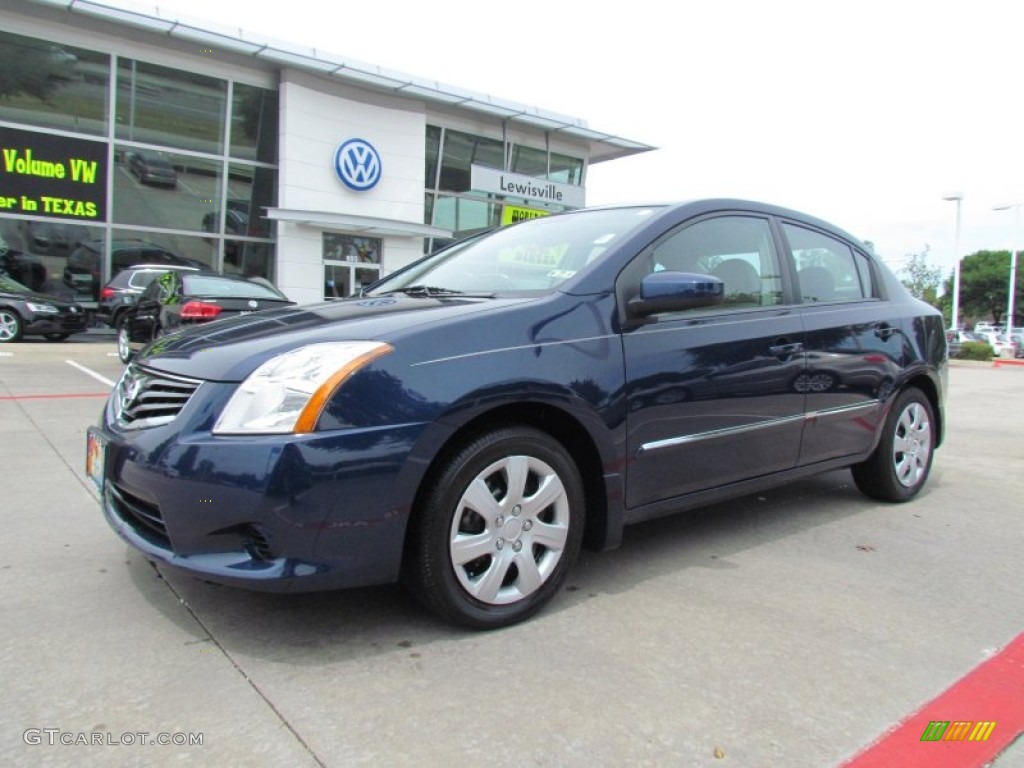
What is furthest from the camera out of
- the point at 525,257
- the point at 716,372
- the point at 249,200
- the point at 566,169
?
the point at 566,169

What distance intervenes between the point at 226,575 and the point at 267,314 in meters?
1.27

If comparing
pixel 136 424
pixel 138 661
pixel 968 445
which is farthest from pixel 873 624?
pixel 968 445

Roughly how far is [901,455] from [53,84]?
18.0 metres

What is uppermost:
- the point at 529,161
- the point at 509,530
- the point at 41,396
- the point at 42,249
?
the point at 529,161

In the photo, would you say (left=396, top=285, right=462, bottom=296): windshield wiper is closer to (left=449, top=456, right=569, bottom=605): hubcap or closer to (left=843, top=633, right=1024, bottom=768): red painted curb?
(left=449, top=456, right=569, bottom=605): hubcap

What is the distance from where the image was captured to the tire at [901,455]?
4441 millimetres

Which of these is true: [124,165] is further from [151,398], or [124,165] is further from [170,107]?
[151,398]

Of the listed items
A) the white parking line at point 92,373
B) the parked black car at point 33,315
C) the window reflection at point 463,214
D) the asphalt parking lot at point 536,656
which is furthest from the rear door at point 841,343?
the window reflection at point 463,214

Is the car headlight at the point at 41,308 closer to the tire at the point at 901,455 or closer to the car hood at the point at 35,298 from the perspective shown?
the car hood at the point at 35,298

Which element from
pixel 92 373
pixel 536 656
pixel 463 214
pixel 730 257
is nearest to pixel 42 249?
pixel 92 373

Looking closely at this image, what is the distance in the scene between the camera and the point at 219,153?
1827 cm

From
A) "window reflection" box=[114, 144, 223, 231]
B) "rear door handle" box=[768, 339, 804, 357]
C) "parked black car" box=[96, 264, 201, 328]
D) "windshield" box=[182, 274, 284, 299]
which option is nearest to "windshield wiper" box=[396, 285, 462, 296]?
"rear door handle" box=[768, 339, 804, 357]

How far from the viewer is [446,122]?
2133 cm

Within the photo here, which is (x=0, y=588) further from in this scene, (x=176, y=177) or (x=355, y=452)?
(x=176, y=177)
